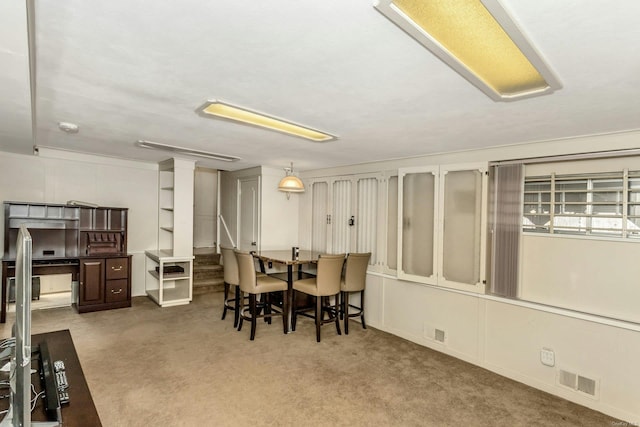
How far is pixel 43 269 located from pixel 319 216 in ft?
12.6

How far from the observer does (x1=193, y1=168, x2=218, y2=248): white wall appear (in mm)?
7391

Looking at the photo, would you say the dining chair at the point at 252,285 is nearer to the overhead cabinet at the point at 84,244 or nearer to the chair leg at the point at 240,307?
the chair leg at the point at 240,307

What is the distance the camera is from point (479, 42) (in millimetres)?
1451

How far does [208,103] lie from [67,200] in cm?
390

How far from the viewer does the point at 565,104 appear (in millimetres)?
2041

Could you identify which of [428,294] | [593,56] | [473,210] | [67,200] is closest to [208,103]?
[593,56]

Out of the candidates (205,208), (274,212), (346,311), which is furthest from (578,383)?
(205,208)

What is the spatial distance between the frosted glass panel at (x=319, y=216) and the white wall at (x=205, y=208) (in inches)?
124

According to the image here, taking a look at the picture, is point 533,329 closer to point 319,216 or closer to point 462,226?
point 462,226

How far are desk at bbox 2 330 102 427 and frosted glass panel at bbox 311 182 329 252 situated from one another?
3.66 meters

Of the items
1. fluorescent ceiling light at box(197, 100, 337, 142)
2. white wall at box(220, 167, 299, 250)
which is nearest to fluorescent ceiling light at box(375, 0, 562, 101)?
fluorescent ceiling light at box(197, 100, 337, 142)

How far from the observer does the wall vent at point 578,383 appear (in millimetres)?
2660

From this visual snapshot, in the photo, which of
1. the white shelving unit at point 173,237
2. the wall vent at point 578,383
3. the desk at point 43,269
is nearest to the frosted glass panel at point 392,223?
the wall vent at point 578,383

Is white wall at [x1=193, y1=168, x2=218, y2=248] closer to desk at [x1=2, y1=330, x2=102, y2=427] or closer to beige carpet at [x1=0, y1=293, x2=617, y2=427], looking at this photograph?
beige carpet at [x1=0, y1=293, x2=617, y2=427]
